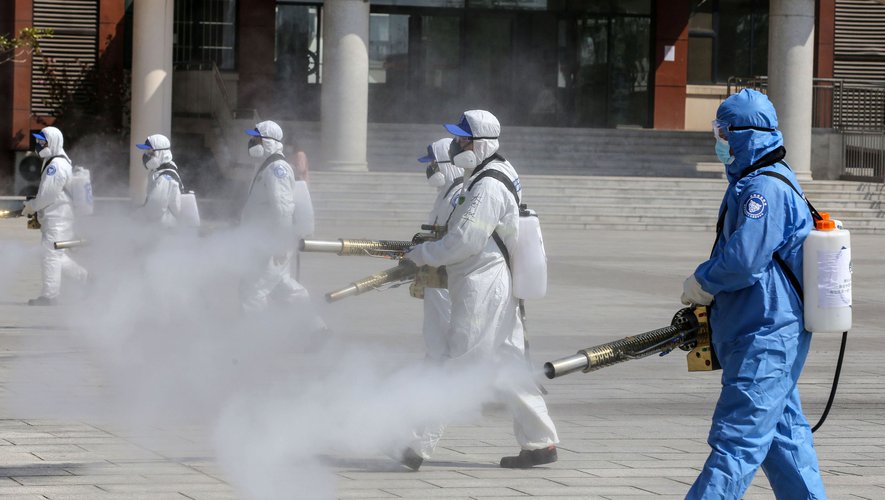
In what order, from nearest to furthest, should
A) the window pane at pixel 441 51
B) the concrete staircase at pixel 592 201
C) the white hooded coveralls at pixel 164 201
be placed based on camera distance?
the white hooded coveralls at pixel 164 201 → the concrete staircase at pixel 592 201 → the window pane at pixel 441 51

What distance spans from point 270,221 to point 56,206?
393cm

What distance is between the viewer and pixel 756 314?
4.79 m

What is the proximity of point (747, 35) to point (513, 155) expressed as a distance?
7651 millimetres

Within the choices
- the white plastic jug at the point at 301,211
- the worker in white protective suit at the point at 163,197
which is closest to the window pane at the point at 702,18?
the worker in white protective suit at the point at 163,197

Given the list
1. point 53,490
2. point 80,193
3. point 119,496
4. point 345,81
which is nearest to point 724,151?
point 119,496

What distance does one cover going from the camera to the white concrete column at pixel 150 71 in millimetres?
24766

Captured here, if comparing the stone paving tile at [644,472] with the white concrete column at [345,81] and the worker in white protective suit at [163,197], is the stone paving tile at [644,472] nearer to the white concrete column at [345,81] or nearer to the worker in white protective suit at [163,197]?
the worker in white protective suit at [163,197]

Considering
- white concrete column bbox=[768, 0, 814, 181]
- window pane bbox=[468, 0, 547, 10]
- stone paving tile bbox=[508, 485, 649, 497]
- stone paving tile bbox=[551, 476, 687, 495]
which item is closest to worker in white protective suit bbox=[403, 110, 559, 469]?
stone paving tile bbox=[551, 476, 687, 495]

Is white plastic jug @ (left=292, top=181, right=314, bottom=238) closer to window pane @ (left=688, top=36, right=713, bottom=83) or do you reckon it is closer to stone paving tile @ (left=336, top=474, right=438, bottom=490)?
stone paving tile @ (left=336, top=474, right=438, bottom=490)

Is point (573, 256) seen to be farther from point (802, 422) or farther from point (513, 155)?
point (802, 422)

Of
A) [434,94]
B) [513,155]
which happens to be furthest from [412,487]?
[434,94]

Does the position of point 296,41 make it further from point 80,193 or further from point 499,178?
point 499,178

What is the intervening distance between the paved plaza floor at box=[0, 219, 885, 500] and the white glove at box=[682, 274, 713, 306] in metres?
1.31

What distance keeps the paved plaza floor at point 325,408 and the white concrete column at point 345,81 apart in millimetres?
11739
